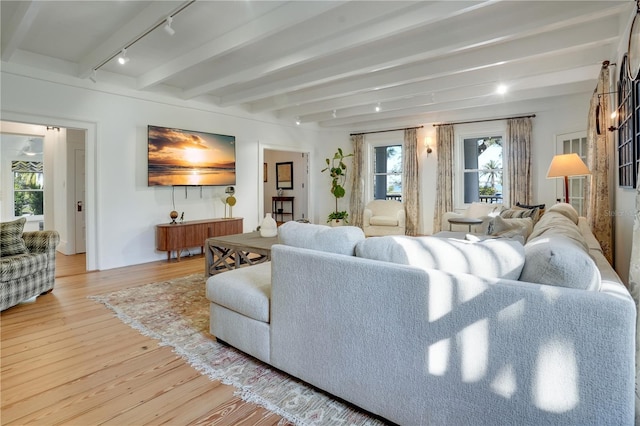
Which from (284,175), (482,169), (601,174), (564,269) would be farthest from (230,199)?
(564,269)

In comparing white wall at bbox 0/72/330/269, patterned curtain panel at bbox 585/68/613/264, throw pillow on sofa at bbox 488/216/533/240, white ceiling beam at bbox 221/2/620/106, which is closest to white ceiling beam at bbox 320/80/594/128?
patterned curtain panel at bbox 585/68/613/264

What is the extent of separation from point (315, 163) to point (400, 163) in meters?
2.07

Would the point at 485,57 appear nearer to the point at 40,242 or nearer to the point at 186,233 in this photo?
the point at 186,233

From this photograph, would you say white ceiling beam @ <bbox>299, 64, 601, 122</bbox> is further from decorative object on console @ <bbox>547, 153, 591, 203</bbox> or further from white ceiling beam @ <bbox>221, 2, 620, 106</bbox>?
white ceiling beam @ <bbox>221, 2, 620, 106</bbox>

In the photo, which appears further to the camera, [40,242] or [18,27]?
[40,242]

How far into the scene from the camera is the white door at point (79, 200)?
Answer: 577 centimetres

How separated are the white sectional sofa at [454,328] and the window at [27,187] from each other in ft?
31.9

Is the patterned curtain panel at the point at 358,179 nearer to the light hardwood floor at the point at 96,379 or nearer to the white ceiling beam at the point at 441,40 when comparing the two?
the white ceiling beam at the point at 441,40

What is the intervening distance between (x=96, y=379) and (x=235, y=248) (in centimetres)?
179

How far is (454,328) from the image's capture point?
1.39 meters

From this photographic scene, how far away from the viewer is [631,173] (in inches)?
97.9

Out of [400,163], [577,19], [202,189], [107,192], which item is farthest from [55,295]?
[400,163]

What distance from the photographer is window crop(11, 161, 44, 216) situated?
847 cm

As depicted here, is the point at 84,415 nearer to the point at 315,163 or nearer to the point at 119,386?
the point at 119,386
